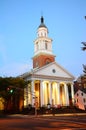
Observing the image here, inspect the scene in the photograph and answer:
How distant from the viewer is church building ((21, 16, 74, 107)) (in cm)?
6153

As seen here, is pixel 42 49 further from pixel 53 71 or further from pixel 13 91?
pixel 13 91

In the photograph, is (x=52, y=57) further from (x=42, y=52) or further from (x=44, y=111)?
(x=44, y=111)

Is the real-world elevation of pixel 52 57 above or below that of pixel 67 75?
above

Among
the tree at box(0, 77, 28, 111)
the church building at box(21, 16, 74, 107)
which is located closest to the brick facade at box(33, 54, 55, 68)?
the church building at box(21, 16, 74, 107)

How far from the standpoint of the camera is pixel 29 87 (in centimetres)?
6234

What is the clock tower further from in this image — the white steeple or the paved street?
the paved street

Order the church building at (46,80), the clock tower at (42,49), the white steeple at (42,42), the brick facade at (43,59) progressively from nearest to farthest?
the church building at (46,80), the brick facade at (43,59), the clock tower at (42,49), the white steeple at (42,42)

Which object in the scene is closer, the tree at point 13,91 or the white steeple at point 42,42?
the tree at point 13,91

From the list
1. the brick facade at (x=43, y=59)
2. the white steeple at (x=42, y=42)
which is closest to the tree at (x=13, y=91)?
the brick facade at (x=43, y=59)

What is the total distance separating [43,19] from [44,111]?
3620 centimetres

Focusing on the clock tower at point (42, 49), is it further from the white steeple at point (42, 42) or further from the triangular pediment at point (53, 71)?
the triangular pediment at point (53, 71)

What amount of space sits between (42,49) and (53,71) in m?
8.92

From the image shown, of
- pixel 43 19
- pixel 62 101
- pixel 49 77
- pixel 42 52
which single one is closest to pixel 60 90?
pixel 62 101

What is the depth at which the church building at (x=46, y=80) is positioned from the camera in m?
61.5
